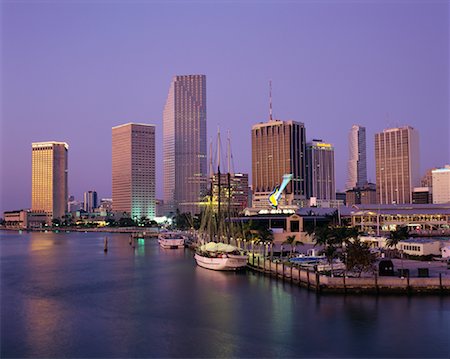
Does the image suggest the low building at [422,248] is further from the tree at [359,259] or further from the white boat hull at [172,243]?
the white boat hull at [172,243]

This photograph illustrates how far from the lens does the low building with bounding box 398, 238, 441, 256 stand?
82.1 metres

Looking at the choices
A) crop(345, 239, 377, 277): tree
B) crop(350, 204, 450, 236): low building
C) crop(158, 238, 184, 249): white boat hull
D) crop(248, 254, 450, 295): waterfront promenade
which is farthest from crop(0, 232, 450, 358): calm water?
crop(350, 204, 450, 236): low building

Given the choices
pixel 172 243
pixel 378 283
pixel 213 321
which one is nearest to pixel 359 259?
pixel 378 283

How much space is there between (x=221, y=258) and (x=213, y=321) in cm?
3461

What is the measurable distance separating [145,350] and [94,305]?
19245mm

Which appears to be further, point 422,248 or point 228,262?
point 228,262

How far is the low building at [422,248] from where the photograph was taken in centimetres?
8212

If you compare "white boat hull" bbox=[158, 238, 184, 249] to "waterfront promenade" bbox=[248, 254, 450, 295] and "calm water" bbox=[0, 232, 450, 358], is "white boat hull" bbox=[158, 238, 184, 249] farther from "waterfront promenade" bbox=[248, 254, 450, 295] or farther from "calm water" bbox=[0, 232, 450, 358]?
"waterfront promenade" bbox=[248, 254, 450, 295]

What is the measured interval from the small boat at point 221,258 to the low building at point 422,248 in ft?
80.6

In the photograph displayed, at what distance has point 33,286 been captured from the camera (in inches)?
2948

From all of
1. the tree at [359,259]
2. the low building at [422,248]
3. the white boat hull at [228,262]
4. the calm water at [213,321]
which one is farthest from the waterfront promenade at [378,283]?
the white boat hull at [228,262]

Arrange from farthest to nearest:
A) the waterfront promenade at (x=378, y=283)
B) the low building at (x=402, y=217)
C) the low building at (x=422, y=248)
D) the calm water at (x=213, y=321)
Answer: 1. the low building at (x=402, y=217)
2. the low building at (x=422, y=248)
3. the waterfront promenade at (x=378, y=283)
4. the calm water at (x=213, y=321)

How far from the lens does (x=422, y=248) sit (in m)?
82.4

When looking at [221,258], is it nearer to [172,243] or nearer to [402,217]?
[172,243]
